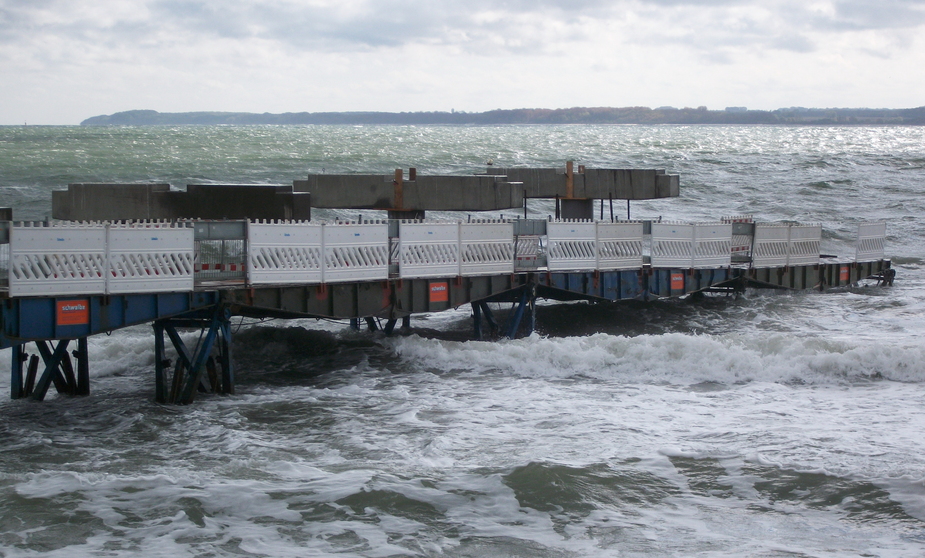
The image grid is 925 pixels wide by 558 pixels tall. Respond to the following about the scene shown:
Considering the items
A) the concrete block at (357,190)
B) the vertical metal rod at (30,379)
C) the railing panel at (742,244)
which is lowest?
the vertical metal rod at (30,379)

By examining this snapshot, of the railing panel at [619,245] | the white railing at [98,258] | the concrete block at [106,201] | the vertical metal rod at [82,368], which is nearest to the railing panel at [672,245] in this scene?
the railing panel at [619,245]

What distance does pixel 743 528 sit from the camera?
968 centimetres

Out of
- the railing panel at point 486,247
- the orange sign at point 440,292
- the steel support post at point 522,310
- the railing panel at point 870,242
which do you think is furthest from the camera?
the railing panel at point 870,242

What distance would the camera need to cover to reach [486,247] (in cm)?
1922

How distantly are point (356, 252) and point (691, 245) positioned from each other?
950cm

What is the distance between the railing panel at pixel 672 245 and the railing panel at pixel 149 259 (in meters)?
11.7

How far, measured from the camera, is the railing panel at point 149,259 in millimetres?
14141

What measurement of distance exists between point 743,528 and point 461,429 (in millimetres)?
4620

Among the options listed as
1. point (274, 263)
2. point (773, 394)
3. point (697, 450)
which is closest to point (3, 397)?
point (274, 263)

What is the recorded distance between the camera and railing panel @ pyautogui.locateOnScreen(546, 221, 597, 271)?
66.4ft

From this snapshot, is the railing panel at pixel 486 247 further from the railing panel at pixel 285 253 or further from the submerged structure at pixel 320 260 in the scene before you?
the railing panel at pixel 285 253

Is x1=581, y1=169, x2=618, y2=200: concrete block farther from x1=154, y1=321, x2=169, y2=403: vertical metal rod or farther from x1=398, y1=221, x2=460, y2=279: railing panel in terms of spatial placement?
x1=154, y1=321, x2=169, y2=403: vertical metal rod

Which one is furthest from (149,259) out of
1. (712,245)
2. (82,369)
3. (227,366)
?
(712,245)

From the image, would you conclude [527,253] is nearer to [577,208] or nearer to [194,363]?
[577,208]
